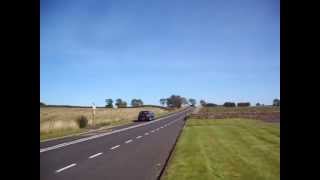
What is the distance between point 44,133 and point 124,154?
20070 mm

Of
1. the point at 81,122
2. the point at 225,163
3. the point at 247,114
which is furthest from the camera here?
the point at 247,114

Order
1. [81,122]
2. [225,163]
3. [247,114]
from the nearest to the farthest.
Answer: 1. [225,163]
2. [81,122]
3. [247,114]

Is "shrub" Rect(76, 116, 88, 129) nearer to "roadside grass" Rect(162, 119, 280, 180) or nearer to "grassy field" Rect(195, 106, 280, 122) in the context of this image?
"grassy field" Rect(195, 106, 280, 122)

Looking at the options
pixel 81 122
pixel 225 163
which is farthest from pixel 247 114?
pixel 225 163

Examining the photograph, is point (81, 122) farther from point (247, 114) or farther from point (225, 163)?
point (247, 114)

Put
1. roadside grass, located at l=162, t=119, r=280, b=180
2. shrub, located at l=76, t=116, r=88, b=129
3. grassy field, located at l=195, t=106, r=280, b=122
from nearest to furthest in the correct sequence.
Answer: roadside grass, located at l=162, t=119, r=280, b=180, shrub, located at l=76, t=116, r=88, b=129, grassy field, located at l=195, t=106, r=280, b=122

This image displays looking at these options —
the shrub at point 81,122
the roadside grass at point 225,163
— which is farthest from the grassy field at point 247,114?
the roadside grass at point 225,163

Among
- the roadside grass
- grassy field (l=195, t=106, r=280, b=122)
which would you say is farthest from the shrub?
the roadside grass

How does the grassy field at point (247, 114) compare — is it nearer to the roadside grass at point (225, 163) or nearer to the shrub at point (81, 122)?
the shrub at point (81, 122)

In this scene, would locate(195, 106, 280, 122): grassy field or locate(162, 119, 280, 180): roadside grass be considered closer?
locate(162, 119, 280, 180): roadside grass

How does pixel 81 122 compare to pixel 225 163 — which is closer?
pixel 225 163
